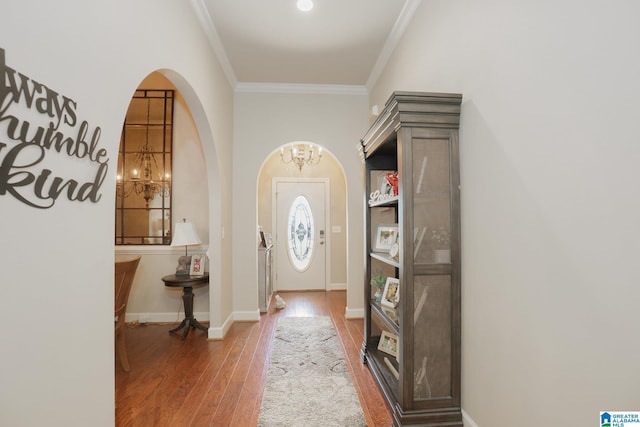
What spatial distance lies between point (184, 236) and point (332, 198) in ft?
9.95

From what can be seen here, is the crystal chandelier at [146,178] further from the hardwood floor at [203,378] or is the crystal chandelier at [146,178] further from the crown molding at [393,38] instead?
the crown molding at [393,38]

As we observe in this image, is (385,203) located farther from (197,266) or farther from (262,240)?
(262,240)

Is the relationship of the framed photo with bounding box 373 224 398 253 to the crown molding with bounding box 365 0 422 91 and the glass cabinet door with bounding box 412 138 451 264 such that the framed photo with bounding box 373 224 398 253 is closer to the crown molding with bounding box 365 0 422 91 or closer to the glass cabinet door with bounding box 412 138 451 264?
the glass cabinet door with bounding box 412 138 451 264

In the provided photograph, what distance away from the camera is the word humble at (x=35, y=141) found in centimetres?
96

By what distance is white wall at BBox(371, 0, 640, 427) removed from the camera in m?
0.95

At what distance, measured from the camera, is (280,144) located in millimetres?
4082

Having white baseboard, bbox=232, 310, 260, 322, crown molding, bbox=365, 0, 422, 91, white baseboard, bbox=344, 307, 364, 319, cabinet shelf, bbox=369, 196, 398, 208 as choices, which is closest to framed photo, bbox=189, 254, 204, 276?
white baseboard, bbox=232, 310, 260, 322

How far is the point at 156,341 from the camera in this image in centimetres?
330

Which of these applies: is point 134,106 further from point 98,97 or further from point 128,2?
point 98,97

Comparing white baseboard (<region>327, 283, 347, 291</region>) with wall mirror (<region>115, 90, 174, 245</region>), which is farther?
white baseboard (<region>327, 283, 347, 291</region>)

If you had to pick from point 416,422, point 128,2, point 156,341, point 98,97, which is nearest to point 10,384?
point 98,97

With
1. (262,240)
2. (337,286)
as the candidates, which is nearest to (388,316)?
(262,240)

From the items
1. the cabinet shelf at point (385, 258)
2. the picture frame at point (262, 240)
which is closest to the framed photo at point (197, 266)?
the picture frame at point (262, 240)

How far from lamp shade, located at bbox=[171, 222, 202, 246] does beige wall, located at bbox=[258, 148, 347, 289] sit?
7.36ft
